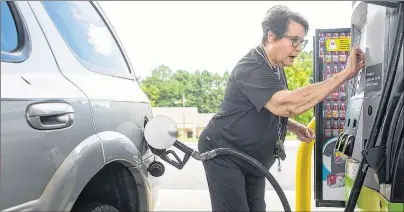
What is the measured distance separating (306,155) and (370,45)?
1.75 m

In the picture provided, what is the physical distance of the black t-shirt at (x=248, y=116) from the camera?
2.36 m

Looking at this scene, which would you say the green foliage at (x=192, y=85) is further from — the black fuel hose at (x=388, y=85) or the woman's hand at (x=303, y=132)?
the black fuel hose at (x=388, y=85)

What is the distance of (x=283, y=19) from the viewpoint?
2.40m

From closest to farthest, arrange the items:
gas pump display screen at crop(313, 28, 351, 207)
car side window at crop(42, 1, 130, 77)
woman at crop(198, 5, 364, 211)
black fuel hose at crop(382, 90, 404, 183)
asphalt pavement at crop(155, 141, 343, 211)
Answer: black fuel hose at crop(382, 90, 404, 183) < car side window at crop(42, 1, 130, 77) < woman at crop(198, 5, 364, 211) < gas pump display screen at crop(313, 28, 351, 207) < asphalt pavement at crop(155, 141, 343, 211)

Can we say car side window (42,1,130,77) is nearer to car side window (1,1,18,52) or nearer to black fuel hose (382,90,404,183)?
car side window (1,1,18,52)

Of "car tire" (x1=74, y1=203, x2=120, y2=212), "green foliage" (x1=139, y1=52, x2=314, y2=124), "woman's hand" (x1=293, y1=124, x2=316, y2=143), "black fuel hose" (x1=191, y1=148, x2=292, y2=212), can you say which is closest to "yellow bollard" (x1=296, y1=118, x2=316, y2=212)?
"woman's hand" (x1=293, y1=124, x2=316, y2=143)

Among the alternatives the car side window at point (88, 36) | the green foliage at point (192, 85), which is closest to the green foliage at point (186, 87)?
the green foliage at point (192, 85)

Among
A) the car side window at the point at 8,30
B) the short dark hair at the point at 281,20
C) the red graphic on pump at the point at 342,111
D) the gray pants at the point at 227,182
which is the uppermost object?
the short dark hair at the point at 281,20

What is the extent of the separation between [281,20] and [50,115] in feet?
4.55

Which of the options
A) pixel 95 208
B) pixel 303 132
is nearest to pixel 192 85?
pixel 303 132

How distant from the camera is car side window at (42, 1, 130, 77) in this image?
74.8 inches

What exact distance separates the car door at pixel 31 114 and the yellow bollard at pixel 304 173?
2.29 metres

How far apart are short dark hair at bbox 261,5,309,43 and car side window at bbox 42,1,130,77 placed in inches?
33.6

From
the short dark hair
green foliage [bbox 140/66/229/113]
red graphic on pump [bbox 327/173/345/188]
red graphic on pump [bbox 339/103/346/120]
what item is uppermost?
the short dark hair
